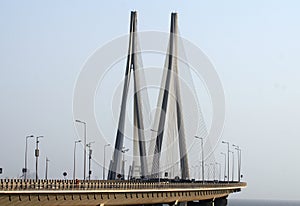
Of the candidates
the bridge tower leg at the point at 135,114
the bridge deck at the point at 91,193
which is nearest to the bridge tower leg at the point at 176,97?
the bridge tower leg at the point at 135,114

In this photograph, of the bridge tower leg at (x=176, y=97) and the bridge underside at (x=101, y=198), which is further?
the bridge tower leg at (x=176, y=97)

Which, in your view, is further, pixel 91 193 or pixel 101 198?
pixel 101 198

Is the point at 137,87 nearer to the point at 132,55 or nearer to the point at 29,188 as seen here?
the point at 132,55

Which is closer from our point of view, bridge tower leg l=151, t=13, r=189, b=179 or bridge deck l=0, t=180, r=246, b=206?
bridge deck l=0, t=180, r=246, b=206

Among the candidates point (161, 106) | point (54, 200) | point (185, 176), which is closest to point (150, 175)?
point (185, 176)

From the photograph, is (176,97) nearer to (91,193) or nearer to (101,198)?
(101,198)

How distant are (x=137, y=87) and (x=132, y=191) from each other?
50.3 ft

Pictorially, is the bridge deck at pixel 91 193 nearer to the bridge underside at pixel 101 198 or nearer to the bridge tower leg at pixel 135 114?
the bridge underside at pixel 101 198

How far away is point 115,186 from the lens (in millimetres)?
90000

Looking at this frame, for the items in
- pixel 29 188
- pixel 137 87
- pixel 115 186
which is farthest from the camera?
pixel 137 87

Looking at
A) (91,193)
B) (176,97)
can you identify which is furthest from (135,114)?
(91,193)

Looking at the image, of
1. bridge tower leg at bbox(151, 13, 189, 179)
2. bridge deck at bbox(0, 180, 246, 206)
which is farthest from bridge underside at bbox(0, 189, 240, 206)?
bridge tower leg at bbox(151, 13, 189, 179)

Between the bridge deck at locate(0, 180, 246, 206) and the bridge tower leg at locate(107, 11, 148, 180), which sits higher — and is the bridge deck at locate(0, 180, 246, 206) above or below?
below

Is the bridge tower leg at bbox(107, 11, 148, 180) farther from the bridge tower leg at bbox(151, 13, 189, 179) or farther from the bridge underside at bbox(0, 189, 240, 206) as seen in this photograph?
the bridge underside at bbox(0, 189, 240, 206)
